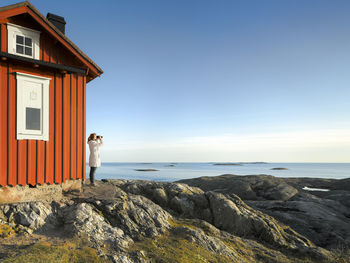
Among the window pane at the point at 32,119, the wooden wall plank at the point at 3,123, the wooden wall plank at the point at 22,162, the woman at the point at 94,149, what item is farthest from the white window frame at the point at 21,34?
the woman at the point at 94,149

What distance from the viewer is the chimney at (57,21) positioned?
1132 centimetres

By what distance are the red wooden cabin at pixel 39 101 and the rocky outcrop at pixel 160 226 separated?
1.50 meters

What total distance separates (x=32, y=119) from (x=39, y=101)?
2.62 feet

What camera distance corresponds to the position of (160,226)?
9.18 metres

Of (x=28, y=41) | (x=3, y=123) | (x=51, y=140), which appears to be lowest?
(x=51, y=140)

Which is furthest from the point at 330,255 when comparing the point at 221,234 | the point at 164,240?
the point at 164,240

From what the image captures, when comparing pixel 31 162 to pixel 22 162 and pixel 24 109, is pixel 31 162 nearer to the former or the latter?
pixel 22 162

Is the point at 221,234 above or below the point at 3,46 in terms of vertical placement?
below

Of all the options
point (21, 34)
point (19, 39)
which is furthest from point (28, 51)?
point (21, 34)

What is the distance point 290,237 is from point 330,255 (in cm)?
165

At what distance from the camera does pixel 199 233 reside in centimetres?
896

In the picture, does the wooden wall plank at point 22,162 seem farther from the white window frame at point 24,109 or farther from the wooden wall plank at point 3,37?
the wooden wall plank at point 3,37

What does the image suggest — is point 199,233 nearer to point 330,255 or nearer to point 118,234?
point 118,234

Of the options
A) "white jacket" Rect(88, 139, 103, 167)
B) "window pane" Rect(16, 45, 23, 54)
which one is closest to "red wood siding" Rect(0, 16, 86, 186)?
"window pane" Rect(16, 45, 23, 54)
